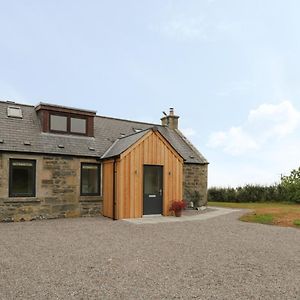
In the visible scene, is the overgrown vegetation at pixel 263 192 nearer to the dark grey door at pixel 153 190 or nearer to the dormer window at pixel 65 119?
the dark grey door at pixel 153 190

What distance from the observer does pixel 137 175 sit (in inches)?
606

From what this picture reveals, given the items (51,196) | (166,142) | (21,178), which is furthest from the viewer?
(166,142)

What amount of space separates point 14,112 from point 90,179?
5.49 metres

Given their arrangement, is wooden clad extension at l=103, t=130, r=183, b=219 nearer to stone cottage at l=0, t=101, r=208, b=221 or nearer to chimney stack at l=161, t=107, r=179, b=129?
stone cottage at l=0, t=101, r=208, b=221

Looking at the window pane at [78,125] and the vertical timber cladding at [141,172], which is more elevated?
the window pane at [78,125]

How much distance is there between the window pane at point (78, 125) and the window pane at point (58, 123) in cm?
44

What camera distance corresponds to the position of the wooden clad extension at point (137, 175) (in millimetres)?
14984

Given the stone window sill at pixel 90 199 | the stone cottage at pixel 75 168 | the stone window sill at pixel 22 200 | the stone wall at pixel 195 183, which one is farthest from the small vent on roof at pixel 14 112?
the stone wall at pixel 195 183

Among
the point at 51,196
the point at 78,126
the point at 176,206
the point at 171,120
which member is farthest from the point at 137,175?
the point at 171,120

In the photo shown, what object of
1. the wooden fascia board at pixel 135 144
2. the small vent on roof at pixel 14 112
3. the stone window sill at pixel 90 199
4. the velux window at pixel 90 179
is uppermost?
the small vent on roof at pixel 14 112

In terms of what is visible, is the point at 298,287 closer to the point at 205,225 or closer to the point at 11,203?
the point at 205,225

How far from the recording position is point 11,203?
47.0 feet

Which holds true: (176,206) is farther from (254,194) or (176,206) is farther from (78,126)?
(254,194)

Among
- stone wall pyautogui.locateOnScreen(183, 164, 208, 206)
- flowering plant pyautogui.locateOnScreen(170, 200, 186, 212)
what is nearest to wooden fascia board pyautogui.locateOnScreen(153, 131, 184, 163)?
flowering plant pyautogui.locateOnScreen(170, 200, 186, 212)
